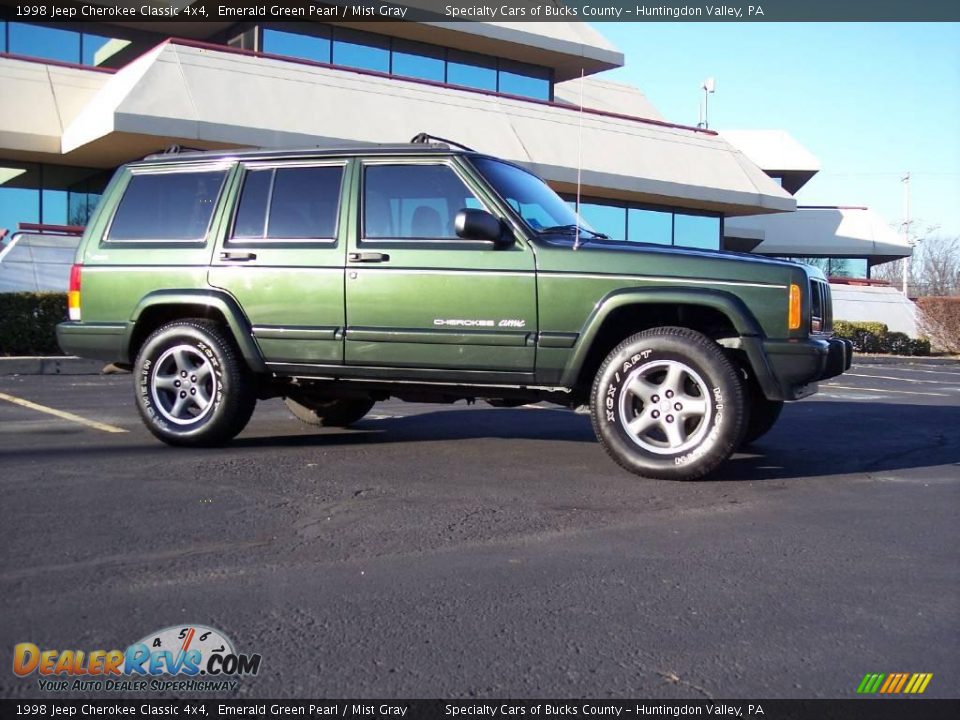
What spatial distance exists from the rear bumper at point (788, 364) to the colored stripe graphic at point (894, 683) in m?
2.77

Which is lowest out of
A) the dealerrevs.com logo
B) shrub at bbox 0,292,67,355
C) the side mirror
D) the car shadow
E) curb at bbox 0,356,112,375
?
the dealerrevs.com logo

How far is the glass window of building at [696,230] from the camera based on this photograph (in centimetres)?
2481

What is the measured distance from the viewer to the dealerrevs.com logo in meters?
2.62

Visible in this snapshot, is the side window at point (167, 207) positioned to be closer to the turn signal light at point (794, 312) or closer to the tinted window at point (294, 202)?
the tinted window at point (294, 202)

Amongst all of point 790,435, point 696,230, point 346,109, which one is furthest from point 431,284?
point 696,230

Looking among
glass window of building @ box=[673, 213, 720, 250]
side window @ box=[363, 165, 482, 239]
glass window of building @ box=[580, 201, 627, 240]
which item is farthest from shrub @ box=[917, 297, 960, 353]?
side window @ box=[363, 165, 482, 239]

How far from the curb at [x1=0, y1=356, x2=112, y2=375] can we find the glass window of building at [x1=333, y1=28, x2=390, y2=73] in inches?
509

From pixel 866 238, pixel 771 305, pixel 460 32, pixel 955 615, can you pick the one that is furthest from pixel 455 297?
pixel 866 238

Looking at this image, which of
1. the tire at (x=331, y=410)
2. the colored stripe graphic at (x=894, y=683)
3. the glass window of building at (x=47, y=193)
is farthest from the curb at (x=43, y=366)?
the colored stripe graphic at (x=894, y=683)

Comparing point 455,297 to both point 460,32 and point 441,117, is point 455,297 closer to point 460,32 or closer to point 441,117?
point 441,117

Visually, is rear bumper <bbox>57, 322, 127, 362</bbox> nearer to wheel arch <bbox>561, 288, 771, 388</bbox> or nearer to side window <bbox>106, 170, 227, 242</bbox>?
side window <bbox>106, 170, 227, 242</bbox>

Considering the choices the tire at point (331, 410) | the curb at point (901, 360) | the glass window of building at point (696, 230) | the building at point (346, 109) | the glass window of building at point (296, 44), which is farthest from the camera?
the glass window of building at point (696, 230)

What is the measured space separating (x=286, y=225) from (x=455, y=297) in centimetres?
138

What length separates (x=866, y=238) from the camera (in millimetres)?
34844
